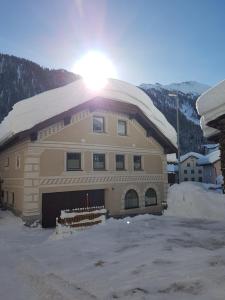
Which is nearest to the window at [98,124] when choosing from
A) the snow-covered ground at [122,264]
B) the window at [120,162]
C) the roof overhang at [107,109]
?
the roof overhang at [107,109]

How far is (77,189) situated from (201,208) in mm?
7444

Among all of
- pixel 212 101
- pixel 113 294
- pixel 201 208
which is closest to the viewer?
pixel 113 294

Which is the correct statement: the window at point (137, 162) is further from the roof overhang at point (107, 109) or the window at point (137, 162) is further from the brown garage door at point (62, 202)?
the brown garage door at point (62, 202)

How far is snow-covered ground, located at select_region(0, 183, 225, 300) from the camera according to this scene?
225 inches

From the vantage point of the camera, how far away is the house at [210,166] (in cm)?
7219

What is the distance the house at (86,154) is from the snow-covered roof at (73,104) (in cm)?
6

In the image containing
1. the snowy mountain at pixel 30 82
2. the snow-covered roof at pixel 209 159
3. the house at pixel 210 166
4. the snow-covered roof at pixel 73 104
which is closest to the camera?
the snow-covered roof at pixel 73 104

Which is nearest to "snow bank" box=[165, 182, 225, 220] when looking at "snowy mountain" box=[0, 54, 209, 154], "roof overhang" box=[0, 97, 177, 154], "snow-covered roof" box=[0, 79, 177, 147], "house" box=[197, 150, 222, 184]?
"roof overhang" box=[0, 97, 177, 154]

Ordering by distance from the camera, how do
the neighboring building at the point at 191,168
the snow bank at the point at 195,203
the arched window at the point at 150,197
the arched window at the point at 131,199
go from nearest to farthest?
the snow bank at the point at 195,203
the arched window at the point at 131,199
the arched window at the point at 150,197
the neighboring building at the point at 191,168

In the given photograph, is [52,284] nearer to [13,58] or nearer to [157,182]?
[157,182]

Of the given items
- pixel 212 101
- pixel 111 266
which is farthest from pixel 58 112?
pixel 111 266

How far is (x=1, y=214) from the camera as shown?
1983 cm

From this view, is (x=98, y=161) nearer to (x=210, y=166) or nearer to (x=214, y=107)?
(x=214, y=107)

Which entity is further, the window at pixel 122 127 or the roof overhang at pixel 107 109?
the window at pixel 122 127
